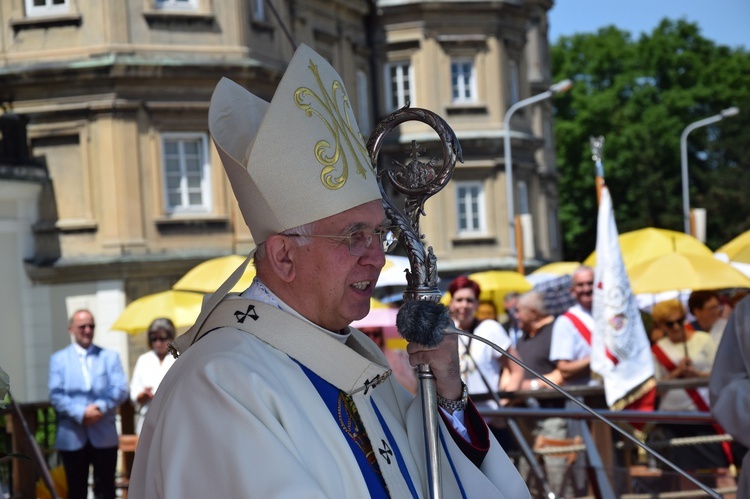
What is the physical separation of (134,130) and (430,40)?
45.3ft

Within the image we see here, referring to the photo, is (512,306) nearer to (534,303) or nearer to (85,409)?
(534,303)

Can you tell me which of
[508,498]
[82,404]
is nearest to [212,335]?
[508,498]

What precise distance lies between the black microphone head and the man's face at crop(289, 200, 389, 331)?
0.13m

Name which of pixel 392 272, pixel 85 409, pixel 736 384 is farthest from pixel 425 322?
pixel 392 272

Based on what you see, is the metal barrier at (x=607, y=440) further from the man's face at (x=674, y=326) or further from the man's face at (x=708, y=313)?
the man's face at (x=708, y=313)

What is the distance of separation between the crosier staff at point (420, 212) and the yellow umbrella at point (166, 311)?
8829mm

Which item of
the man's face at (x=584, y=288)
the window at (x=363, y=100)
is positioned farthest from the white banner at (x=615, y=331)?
the window at (x=363, y=100)

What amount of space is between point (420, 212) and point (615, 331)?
5574 millimetres

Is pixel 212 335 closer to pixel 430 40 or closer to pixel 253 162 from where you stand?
pixel 253 162

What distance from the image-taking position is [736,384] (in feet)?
19.2

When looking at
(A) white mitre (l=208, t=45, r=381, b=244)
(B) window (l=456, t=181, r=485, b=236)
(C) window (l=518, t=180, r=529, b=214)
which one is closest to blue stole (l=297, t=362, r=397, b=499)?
(A) white mitre (l=208, t=45, r=381, b=244)

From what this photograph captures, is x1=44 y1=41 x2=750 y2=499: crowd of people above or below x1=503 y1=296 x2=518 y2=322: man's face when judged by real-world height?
above

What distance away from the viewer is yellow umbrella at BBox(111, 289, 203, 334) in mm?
13172

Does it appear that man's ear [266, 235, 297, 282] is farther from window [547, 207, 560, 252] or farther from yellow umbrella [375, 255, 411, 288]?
window [547, 207, 560, 252]
